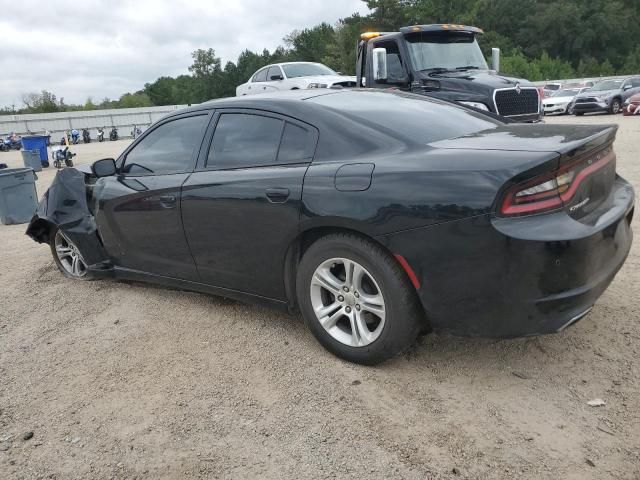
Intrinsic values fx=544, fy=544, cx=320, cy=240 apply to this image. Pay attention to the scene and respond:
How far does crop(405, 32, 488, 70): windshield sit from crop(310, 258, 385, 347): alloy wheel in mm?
6486

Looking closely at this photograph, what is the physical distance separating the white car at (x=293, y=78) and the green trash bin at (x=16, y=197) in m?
6.26

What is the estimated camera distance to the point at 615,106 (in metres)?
21.6

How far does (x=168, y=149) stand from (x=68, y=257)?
6.01ft

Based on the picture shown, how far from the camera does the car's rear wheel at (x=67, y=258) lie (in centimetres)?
496

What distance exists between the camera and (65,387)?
3176mm

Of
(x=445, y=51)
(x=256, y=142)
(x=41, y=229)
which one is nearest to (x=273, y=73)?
(x=445, y=51)

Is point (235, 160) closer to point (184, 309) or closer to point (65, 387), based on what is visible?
point (184, 309)

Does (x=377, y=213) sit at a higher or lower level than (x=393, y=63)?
lower

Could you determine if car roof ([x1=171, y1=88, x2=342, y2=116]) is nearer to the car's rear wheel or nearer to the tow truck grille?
the car's rear wheel

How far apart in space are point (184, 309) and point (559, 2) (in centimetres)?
8294

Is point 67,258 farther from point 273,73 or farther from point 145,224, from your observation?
point 273,73

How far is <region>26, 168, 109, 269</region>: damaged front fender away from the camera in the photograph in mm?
4672

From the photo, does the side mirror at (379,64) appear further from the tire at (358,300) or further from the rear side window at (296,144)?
the tire at (358,300)


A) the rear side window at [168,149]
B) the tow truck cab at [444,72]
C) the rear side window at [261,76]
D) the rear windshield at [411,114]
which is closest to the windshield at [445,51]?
the tow truck cab at [444,72]
